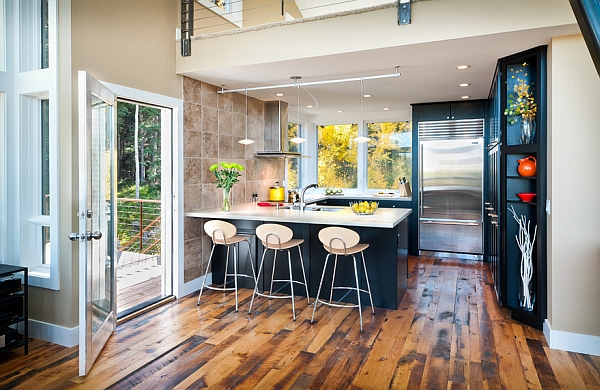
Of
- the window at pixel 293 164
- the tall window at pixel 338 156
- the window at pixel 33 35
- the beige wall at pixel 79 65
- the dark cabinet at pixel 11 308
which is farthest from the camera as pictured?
the tall window at pixel 338 156

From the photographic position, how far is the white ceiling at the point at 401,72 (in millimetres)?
3418

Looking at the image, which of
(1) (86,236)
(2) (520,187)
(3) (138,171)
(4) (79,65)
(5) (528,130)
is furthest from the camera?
(3) (138,171)

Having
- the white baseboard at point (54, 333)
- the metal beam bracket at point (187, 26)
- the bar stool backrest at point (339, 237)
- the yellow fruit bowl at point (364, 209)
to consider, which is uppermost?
the metal beam bracket at point (187, 26)

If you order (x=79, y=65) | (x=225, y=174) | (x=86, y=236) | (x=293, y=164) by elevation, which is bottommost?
(x=86, y=236)

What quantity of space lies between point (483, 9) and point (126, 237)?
5410 millimetres

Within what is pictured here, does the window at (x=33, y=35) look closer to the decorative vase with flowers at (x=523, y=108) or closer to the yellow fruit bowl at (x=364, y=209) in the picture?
the yellow fruit bowl at (x=364, y=209)

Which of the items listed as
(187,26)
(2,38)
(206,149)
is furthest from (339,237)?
(2,38)

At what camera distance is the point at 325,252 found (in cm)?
443

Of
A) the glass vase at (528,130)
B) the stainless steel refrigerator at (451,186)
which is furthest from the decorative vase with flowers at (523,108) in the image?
the stainless steel refrigerator at (451,186)

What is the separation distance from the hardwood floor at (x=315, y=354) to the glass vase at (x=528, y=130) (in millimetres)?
1626

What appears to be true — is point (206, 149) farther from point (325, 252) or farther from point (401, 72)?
point (401, 72)

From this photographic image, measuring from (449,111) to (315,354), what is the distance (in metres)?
4.73

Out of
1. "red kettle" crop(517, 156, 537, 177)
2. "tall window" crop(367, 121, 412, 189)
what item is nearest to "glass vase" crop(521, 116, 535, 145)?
"red kettle" crop(517, 156, 537, 177)

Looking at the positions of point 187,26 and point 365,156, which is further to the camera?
point 365,156
